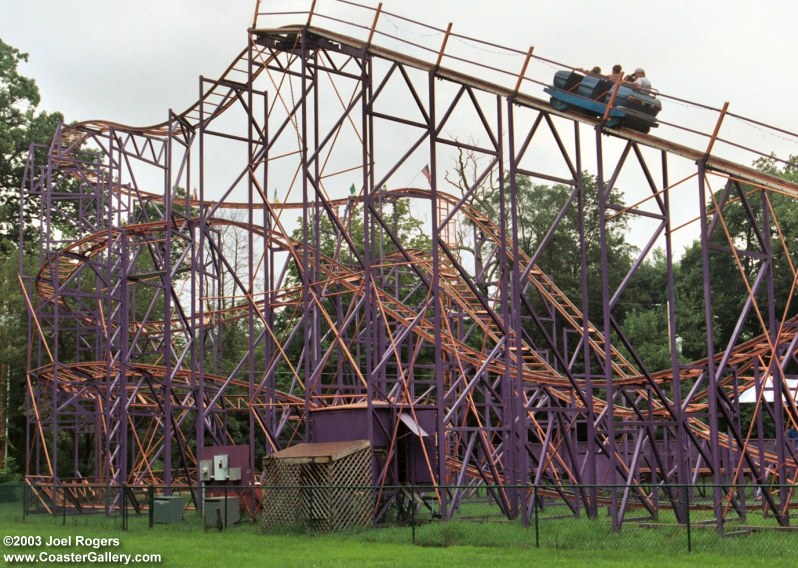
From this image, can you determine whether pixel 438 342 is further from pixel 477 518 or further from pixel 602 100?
Result: pixel 602 100

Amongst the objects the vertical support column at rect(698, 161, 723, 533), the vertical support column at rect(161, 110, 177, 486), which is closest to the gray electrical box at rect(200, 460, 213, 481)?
A: the vertical support column at rect(161, 110, 177, 486)

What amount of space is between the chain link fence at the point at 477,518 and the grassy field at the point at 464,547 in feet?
0.12

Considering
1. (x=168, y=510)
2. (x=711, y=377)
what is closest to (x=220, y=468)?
(x=168, y=510)

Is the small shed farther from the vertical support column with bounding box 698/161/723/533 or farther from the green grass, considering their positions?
the vertical support column with bounding box 698/161/723/533

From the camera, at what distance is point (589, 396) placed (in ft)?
69.1

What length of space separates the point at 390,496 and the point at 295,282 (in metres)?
32.4

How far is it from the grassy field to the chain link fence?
0.04 m

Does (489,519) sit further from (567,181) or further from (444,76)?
(444,76)

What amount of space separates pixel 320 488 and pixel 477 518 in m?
3.95

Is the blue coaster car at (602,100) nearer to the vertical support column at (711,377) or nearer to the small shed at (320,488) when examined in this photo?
the vertical support column at (711,377)

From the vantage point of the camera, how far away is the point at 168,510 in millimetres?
23016

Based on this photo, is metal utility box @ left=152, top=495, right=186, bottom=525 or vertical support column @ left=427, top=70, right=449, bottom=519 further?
metal utility box @ left=152, top=495, right=186, bottom=525

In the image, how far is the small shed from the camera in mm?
20734

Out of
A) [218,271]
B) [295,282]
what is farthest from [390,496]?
[295,282]
